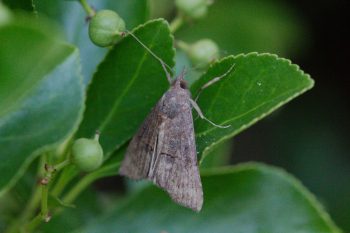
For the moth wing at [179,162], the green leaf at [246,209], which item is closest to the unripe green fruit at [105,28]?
the moth wing at [179,162]

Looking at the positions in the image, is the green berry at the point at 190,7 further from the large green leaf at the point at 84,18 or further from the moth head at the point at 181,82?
the moth head at the point at 181,82

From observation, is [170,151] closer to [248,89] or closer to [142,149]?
[142,149]

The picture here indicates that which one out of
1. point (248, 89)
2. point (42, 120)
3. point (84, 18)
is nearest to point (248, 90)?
point (248, 89)

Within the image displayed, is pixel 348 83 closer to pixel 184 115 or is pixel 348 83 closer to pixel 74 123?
pixel 184 115

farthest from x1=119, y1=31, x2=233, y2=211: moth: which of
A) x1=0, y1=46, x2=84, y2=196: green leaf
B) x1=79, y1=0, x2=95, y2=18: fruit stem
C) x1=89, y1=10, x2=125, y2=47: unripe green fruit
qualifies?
x1=0, y1=46, x2=84, y2=196: green leaf

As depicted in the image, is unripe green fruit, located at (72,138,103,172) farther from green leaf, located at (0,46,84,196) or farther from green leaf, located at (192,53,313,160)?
green leaf, located at (192,53,313,160)

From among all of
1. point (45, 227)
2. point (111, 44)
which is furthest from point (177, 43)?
point (45, 227)
